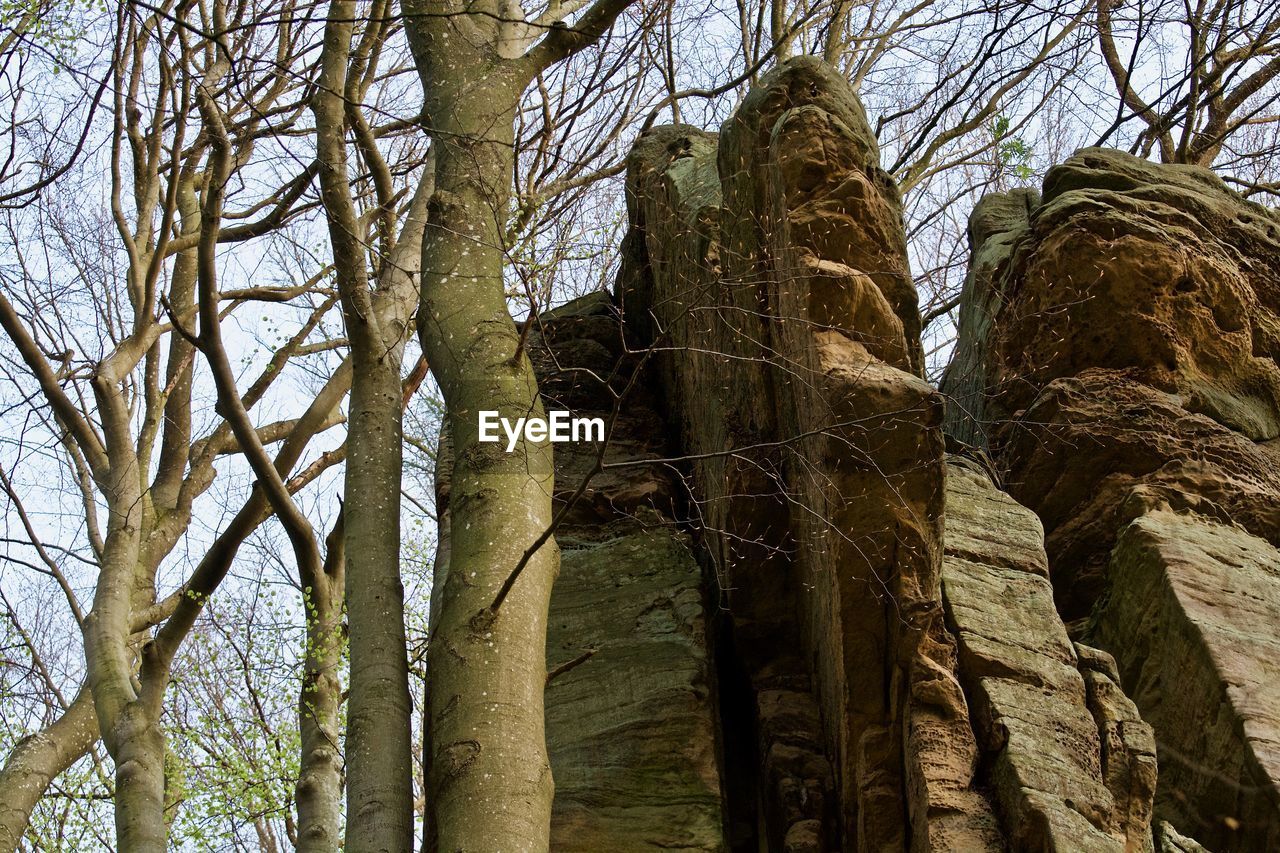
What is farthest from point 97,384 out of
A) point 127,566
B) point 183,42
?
point 183,42

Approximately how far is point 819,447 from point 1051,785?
1.64 meters

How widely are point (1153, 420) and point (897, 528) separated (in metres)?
2.79

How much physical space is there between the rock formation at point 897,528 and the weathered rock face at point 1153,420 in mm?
20

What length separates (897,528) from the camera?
17.7ft

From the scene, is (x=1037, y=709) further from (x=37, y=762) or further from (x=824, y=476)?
(x=37, y=762)

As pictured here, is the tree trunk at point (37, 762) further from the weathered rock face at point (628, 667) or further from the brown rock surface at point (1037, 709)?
the brown rock surface at point (1037, 709)

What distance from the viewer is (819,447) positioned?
17.9 feet

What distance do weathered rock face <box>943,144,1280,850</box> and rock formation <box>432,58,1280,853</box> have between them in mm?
20

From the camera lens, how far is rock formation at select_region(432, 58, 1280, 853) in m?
5.37

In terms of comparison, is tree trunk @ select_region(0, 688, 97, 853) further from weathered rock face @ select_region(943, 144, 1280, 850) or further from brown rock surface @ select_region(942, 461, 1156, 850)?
weathered rock face @ select_region(943, 144, 1280, 850)

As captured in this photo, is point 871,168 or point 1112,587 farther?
point 1112,587

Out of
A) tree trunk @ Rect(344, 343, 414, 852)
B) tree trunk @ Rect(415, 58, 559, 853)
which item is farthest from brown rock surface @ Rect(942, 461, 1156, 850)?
tree trunk @ Rect(344, 343, 414, 852)

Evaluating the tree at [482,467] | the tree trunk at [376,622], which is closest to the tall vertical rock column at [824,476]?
the tree at [482,467]

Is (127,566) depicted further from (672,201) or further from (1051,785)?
(1051,785)
